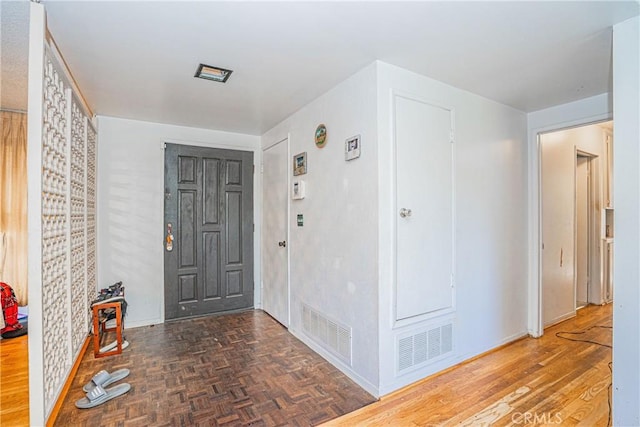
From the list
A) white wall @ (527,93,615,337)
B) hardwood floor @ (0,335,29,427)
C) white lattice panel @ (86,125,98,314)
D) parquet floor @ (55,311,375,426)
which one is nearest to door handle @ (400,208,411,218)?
parquet floor @ (55,311,375,426)

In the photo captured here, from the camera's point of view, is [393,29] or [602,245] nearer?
[393,29]

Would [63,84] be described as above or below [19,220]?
above

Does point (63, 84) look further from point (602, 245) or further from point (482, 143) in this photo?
point (602, 245)

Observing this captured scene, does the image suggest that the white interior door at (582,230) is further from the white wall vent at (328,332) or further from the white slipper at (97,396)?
the white slipper at (97,396)

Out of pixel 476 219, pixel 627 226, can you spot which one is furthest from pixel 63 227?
pixel 627 226

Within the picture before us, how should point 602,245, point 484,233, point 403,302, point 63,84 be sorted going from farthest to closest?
point 602,245 → point 484,233 → point 403,302 → point 63,84

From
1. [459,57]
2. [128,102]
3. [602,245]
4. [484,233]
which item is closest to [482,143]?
[484,233]

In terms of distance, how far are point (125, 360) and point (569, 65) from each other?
412 centimetres

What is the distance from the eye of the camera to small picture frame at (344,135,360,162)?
7.90ft

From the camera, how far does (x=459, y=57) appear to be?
2195 mm

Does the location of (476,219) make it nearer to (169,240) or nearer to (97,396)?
(97,396)

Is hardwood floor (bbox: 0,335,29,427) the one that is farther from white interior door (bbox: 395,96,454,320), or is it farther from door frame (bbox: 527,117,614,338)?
door frame (bbox: 527,117,614,338)

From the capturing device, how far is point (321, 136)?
2.84 m

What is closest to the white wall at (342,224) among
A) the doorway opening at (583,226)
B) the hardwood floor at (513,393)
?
the hardwood floor at (513,393)
